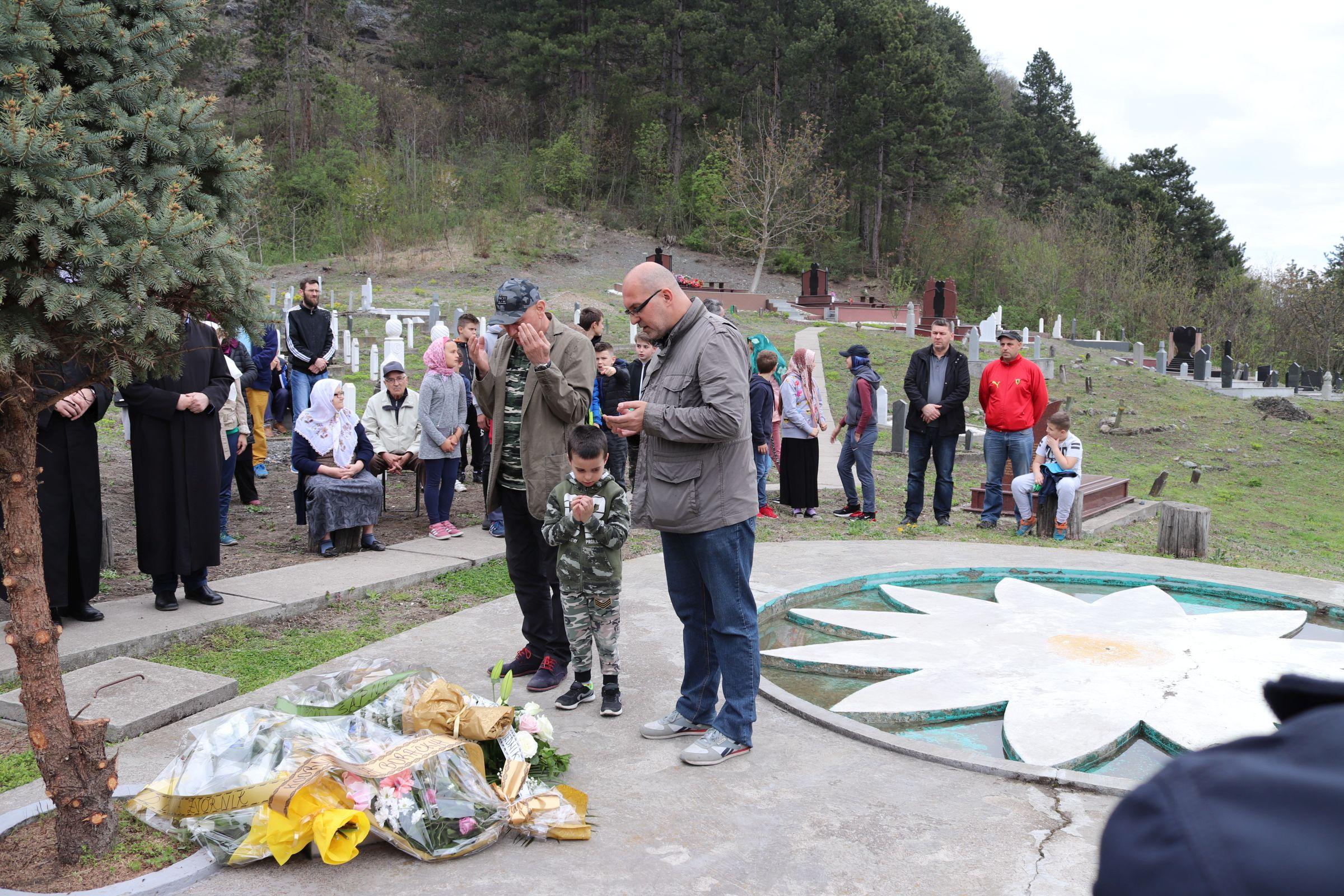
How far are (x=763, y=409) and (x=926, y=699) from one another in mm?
5253

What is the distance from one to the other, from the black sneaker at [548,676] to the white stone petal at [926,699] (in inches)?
55.9

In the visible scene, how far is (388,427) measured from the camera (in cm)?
930

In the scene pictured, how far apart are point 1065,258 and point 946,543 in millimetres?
39802

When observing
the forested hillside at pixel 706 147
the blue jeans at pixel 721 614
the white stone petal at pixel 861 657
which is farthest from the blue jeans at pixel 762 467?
the forested hillside at pixel 706 147

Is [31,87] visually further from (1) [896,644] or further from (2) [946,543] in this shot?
(2) [946,543]

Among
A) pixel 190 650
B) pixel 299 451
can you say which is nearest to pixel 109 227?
pixel 190 650

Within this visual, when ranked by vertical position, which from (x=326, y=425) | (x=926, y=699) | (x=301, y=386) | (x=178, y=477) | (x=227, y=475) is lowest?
(x=926, y=699)

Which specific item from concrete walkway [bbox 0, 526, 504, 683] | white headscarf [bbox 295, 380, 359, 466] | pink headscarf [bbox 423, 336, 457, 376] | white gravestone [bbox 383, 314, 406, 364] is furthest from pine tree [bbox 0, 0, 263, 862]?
white gravestone [bbox 383, 314, 406, 364]

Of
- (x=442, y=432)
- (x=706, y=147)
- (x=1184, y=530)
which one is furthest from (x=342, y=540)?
(x=706, y=147)

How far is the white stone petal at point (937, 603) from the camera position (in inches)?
267

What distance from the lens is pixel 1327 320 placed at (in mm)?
36562

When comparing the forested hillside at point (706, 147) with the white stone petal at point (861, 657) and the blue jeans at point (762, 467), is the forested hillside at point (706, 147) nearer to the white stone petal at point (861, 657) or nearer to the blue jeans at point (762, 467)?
the blue jeans at point (762, 467)

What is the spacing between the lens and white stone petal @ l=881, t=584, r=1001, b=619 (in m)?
6.78

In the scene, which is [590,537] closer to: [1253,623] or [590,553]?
[590,553]
